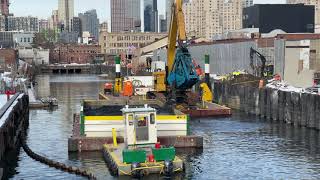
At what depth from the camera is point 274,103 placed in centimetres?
6438

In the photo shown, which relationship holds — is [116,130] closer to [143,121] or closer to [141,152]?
[143,121]

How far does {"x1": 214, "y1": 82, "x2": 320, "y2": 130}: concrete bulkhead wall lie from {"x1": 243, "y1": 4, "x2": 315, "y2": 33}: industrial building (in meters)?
72.4

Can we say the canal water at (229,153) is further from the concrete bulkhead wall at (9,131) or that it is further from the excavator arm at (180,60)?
the excavator arm at (180,60)

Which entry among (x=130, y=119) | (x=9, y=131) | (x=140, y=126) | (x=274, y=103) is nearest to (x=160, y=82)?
(x=274, y=103)

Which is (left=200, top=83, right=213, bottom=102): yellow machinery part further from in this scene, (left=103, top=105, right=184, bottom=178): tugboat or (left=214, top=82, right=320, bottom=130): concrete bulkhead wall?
(left=103, top=105, right=184, bottom=178): tugboat

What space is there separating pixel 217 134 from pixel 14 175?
864 inches

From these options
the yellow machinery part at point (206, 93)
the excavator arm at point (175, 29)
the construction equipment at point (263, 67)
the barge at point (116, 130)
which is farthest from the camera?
the construction equipment at point (263, 67)

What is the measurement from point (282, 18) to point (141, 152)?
12616 cm

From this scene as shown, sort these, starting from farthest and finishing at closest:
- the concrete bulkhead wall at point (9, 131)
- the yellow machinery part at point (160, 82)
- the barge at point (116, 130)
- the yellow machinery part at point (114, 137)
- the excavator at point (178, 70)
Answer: the yellow machinery part at point (160, 82) < the excavator at point (178, 70) < the barge at point (116, 130) < the yellow machinery part at point (114, 137) < the concrete bulkhead wall at point (9, 131)

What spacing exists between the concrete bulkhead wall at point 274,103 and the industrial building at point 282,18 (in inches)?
2850

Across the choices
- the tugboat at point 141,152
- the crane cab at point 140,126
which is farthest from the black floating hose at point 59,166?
the crane cab at point 140,126

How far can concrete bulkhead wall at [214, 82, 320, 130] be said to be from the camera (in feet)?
180

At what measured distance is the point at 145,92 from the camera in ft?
273

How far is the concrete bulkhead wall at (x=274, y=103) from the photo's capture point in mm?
54750
